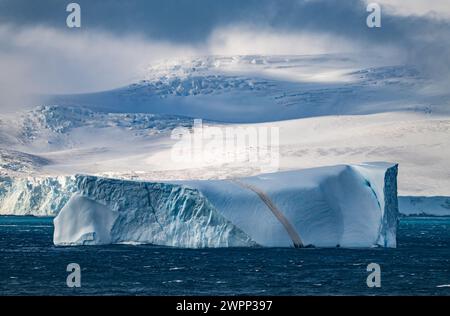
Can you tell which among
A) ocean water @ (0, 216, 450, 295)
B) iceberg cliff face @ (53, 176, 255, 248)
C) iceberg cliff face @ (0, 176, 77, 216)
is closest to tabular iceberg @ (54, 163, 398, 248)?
iceberg cliff face @ (53, 176, 255, 248)

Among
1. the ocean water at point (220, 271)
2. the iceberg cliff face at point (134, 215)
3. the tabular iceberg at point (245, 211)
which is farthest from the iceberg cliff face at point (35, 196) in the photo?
the tabular iceberg at point (245, 211)

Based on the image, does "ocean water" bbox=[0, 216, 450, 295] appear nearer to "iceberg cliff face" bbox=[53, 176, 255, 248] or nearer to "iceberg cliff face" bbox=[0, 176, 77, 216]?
"iceberg cliff face" bbox=[53, 176, 255, 248]

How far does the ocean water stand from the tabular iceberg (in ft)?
2.89

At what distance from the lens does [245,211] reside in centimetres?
5181

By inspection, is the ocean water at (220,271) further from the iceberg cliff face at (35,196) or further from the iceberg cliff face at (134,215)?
the iceberg cliff face at (35,196)

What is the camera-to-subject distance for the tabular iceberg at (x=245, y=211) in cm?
5203

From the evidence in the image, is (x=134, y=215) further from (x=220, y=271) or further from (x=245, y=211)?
(x=220, y=271)

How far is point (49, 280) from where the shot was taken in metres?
43.6

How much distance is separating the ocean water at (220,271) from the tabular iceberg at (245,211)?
88 cm

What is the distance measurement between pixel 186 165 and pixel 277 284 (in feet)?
396

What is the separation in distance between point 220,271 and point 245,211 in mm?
6219

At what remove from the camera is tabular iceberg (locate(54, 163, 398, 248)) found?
52.0 metres
